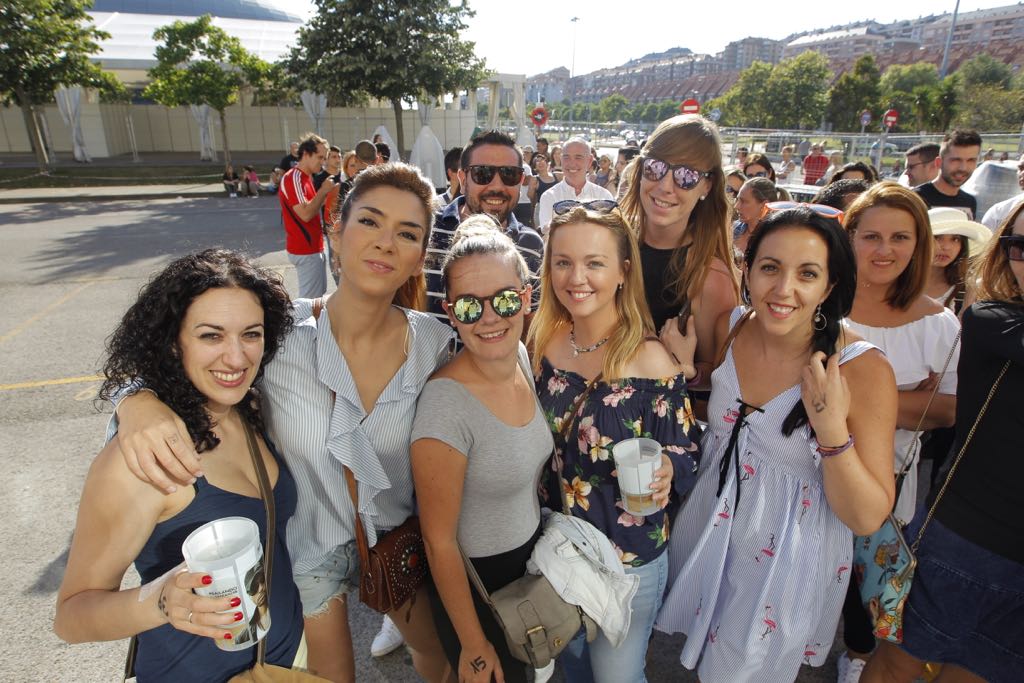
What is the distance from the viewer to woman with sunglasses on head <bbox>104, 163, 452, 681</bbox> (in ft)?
5.95

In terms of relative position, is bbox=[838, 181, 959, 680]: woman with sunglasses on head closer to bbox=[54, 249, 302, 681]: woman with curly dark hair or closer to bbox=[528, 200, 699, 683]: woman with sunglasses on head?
bbox=[528, 200, 699, 683]: woman with sunglasses on head

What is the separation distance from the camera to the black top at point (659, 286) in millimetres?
→ 2602

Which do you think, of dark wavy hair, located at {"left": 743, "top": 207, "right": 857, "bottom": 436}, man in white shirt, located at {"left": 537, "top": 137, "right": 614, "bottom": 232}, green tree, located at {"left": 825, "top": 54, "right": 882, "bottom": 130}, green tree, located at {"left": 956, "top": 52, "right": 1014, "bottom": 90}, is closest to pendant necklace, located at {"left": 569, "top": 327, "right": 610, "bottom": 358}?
dark wavy hair, located at {"left": 743, "top": 207, "right": 857, "bottom": 436}

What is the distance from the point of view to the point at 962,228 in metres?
3.18

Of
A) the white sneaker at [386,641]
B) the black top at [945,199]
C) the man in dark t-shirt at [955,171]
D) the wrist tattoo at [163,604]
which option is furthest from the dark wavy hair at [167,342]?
the black top at [945,199]

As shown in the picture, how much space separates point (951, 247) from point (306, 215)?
6268mm

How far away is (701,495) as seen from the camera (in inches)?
83.7

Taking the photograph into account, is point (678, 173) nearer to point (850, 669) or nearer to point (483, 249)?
point (483, 249)

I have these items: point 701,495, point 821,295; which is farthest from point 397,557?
point 821,295

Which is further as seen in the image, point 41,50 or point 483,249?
point 41,50

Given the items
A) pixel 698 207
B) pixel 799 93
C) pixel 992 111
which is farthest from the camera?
pixel 799 93

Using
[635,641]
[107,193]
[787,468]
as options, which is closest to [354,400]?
[635,641]

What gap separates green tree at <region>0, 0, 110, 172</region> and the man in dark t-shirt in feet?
80.6

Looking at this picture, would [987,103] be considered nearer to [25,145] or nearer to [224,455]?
[224,455]
